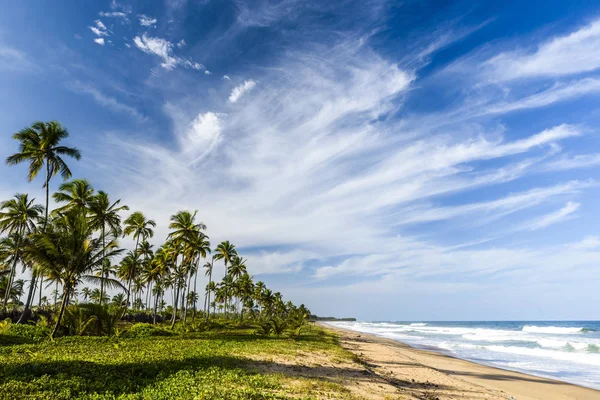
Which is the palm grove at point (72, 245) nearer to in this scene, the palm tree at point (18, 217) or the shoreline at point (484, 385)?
the palm tree at point (18, 217)

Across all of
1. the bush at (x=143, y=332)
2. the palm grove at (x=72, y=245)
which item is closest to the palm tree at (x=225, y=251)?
the palm grove at (x=72, y=245)

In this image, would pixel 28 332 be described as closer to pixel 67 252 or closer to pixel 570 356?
pixel 67 252

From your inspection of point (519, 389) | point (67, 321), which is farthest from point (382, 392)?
point (67, 321)

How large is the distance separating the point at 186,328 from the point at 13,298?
58.9 metres

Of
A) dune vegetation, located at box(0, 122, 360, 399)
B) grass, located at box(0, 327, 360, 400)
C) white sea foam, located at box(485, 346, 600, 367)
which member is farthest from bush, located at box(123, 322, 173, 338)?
white sea foam, located at box(485, 346, 600, 367)

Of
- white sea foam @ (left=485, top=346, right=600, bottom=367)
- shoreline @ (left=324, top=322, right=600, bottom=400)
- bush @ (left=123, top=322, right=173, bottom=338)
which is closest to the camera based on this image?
shoreline @ (left=324, top=322, right=600, bottom=400)

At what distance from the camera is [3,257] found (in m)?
37.6

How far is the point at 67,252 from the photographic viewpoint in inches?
818

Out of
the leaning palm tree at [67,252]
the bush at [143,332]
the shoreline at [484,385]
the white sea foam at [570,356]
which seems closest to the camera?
the shoreline at [484,385]

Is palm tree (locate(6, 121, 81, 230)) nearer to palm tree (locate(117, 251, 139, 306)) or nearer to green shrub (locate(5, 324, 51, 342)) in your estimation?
green shrub (locate(5, 324, 51, 342))

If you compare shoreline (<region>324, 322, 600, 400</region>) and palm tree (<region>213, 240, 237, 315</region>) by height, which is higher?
palm tree (<region>213, 240, 237, 315</region>)

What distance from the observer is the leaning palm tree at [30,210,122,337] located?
20.5 m

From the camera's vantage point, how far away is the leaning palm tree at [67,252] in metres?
20.5

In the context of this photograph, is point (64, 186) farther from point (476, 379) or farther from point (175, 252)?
point (476, 379)
